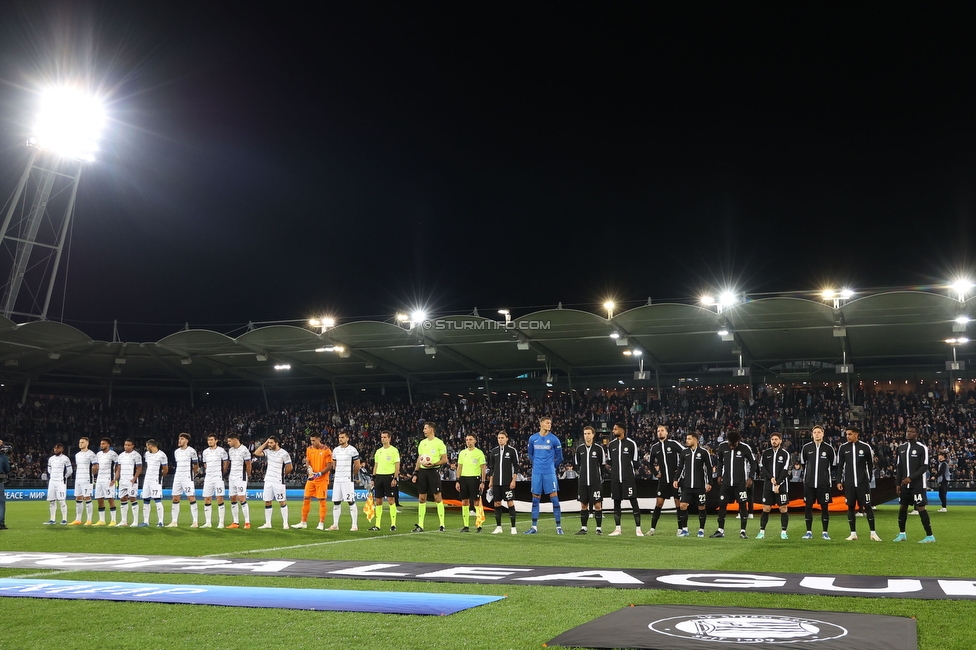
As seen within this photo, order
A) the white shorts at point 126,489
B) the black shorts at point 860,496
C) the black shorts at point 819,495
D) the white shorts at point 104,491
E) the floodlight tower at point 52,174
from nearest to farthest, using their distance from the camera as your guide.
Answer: the black shorts at point 860,496 → the black shorts at point 819,495 → the white shorts at point 126,489 → the white shorts at point 104,491 → the floodlight tower at point 52,174

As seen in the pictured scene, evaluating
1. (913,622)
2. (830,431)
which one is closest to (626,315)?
(830,431)

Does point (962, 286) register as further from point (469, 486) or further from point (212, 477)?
point (212, 477)

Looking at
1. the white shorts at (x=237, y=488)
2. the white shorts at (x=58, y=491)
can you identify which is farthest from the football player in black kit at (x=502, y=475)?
the white shorts at (x=58, y=491)

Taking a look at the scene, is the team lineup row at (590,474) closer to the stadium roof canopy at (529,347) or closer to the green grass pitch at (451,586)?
the green grass pitch at (451,586)

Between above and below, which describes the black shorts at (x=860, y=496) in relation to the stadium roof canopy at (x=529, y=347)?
below

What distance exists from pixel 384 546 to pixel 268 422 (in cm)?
3329

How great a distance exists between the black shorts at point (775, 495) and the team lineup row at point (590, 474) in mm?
25

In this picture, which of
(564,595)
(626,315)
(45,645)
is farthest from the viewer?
(626,315)

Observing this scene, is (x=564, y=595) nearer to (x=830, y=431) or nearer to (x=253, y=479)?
(x=830, y=431)

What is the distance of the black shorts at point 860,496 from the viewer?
534 inches

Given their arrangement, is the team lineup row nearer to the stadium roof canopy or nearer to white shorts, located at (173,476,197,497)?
white shorts, located at (173,476,197,497)

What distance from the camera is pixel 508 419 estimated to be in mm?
40031

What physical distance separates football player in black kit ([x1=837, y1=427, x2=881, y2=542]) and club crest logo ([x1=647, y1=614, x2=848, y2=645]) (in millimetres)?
8703

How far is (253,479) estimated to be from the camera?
132ft
